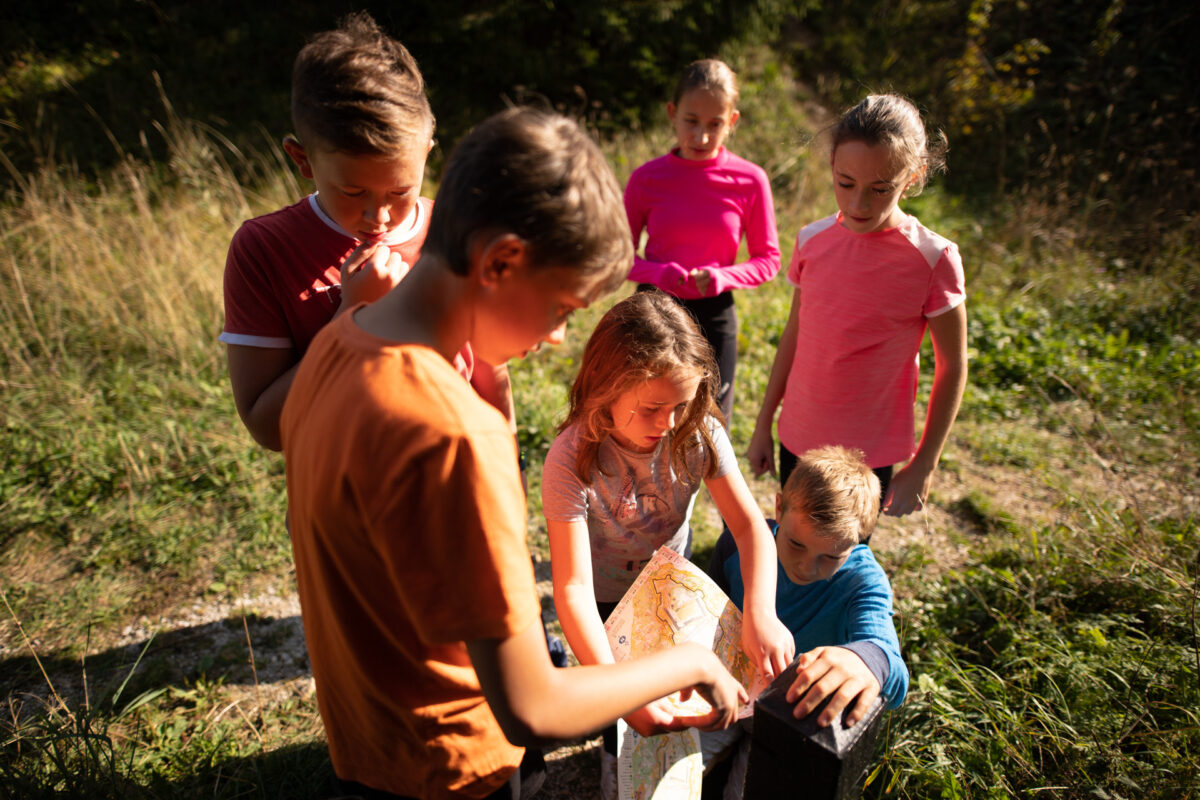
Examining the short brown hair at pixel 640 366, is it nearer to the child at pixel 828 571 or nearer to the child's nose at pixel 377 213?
the child at pixel 828 571

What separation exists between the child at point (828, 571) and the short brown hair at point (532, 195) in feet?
3.94

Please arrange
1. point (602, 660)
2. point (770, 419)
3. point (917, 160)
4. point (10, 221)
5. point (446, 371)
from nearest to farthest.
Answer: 1. point (446, 371)
2. point (602, 660)
3. point (917, 160)
4. point (770, 419)
5. point (10, 221)

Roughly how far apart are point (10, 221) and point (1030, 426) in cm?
721

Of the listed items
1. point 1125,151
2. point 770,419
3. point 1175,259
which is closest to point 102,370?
point 770,419

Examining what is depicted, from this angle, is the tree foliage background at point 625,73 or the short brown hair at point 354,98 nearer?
the short brown hair at point 354,98

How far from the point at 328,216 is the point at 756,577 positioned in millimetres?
1370

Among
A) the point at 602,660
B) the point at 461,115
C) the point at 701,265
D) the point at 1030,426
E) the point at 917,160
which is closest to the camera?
the point at 602,660

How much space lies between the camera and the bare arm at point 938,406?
2.21m

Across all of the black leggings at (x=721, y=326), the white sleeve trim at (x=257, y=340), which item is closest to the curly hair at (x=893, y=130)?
the black leggings at (x=721, y=326)

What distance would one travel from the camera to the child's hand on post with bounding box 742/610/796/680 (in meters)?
1.61

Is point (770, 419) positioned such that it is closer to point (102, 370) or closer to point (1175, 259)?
point (102, 370)

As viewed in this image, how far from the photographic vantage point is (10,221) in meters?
5.04

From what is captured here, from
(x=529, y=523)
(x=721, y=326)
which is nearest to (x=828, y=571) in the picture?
(x=721, y=326)

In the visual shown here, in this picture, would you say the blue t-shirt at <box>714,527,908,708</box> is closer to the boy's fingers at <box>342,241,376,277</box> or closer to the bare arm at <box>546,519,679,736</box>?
the bare arm at <box>546,519,679,736</box>
